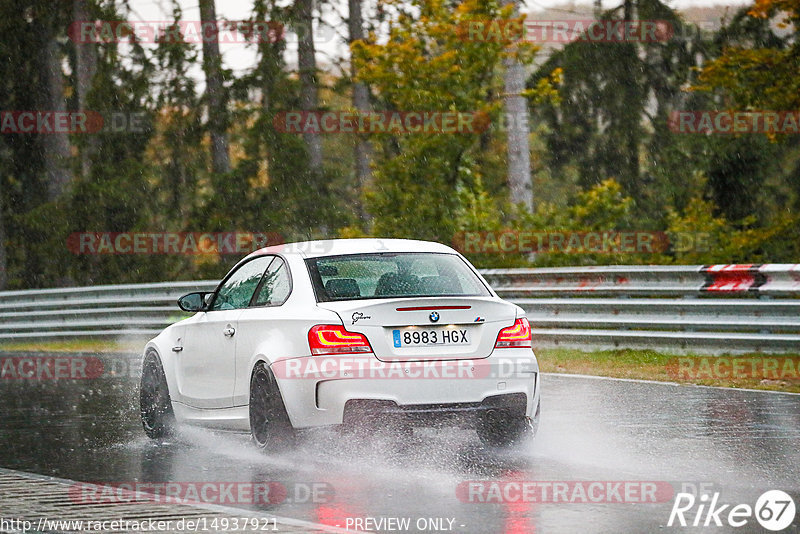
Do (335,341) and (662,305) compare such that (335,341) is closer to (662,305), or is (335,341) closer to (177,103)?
(662,305)

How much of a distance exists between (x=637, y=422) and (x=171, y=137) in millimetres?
33359

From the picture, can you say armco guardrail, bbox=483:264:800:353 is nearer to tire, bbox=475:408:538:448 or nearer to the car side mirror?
tire, bbox=475:408:538:448

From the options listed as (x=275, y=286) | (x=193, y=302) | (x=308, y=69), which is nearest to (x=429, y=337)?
(x=275, y=286)

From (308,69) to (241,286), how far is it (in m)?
31.5

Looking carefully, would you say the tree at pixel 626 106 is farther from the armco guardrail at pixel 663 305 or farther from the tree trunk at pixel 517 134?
the armco guardrail at pixel 663 305

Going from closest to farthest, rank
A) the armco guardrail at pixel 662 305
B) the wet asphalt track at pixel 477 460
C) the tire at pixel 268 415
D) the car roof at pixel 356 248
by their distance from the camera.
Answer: the wet asphalt track at pixel 477 460
the tire at pixel 268 415
the car roof at pixel 356 248
the armco guardrail at pixel 662 305

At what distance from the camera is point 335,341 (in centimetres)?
923

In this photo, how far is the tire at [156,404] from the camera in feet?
36.7

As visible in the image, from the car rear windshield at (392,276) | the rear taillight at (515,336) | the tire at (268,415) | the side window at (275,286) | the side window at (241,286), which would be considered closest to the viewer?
the tire at (268,415)

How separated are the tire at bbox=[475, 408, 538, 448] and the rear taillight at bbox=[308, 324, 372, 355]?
3.53ft

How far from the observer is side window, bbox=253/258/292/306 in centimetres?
995

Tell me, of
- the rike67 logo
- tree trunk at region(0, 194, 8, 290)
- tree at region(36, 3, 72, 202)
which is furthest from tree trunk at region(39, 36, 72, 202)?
the rike67 logo

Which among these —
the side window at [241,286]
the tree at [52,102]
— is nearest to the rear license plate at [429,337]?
the side window at [241,286]

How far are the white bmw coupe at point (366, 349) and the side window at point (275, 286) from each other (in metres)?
0.01
